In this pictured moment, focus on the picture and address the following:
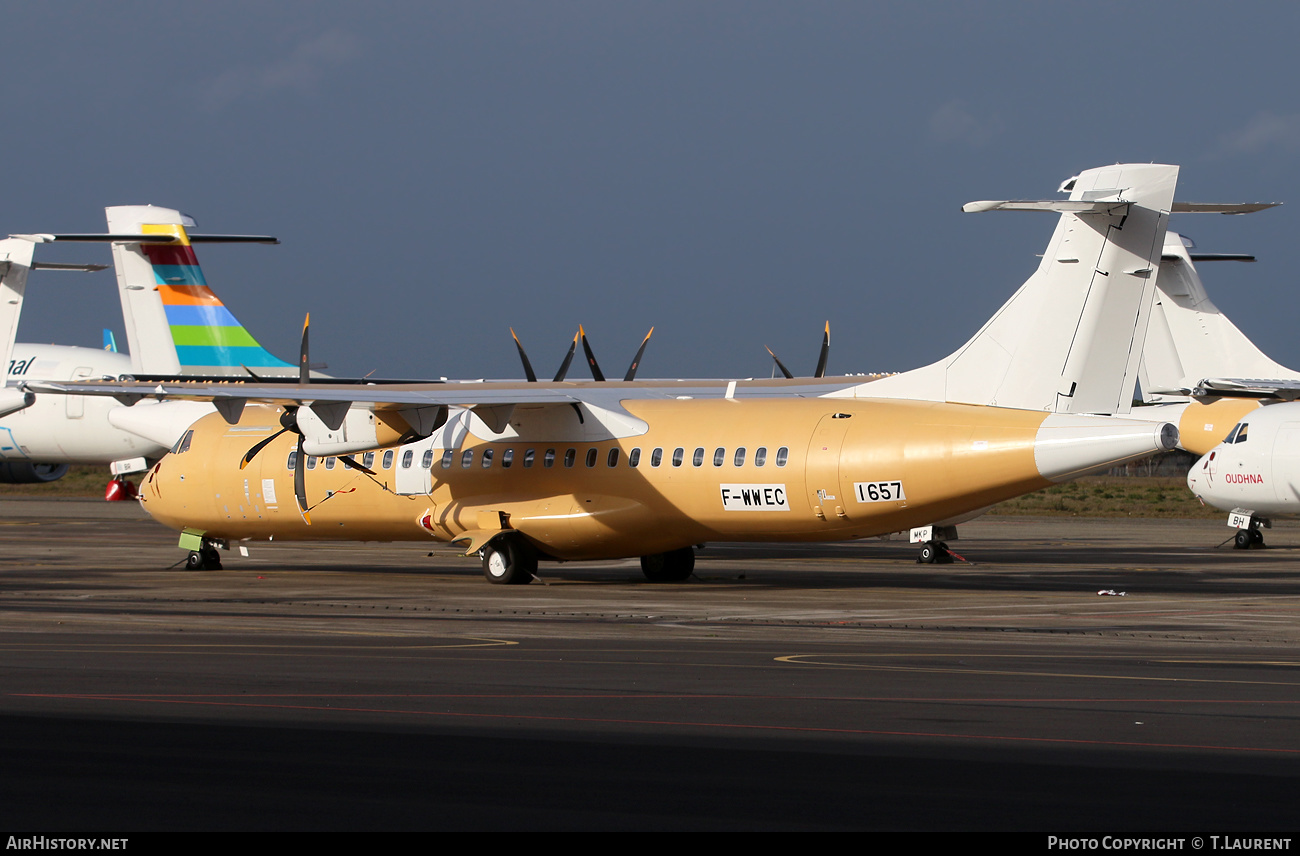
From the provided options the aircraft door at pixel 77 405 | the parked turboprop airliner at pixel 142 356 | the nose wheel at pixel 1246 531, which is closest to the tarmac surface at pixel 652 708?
the nose wheel at pixel 1246 531

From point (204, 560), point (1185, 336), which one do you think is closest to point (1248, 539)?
point (1185, 336)

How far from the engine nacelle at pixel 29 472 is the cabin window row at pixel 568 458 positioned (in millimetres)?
33624

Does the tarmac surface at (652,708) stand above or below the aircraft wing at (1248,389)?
below

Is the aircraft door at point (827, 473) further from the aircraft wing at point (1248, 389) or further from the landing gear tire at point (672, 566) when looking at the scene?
the aircraft wing at point (1248, 389)

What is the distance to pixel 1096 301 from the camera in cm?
2255

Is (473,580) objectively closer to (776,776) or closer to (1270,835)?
(776,776)

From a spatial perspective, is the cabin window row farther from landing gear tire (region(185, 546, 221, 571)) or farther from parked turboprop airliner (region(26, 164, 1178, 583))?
landing gear tire (region(185, 546, 221, 571))

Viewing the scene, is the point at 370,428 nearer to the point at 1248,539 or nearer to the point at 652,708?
the point at 652,708

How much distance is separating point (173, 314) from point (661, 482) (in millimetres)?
22508

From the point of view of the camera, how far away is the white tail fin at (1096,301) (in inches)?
885

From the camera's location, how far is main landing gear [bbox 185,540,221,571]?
3064 centimetres

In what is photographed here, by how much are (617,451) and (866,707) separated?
1505cm

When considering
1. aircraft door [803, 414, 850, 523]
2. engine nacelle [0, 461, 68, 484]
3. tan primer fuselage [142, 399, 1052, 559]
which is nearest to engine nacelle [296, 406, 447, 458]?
tan primer fuselage [142, 399, 1052, 559]

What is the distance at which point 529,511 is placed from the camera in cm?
2681
